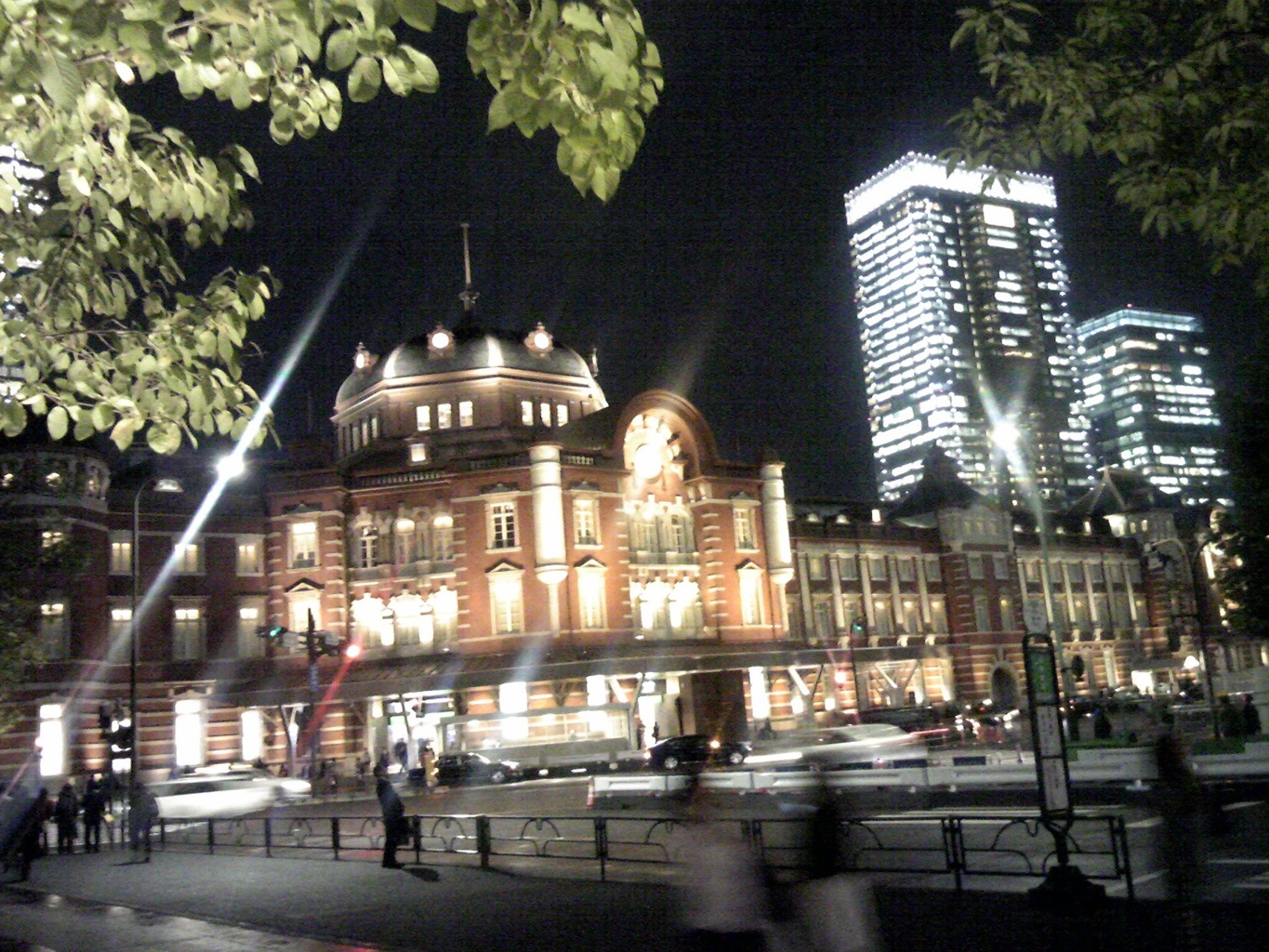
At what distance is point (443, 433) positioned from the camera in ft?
191

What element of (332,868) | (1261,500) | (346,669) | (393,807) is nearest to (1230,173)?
(393,807)

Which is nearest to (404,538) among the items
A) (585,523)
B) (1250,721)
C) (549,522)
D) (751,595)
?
(549,522)

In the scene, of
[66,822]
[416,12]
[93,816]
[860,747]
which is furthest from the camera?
[860,747]

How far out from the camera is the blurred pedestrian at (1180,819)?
10945 mm

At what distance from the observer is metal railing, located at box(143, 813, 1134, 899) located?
14.7 metres

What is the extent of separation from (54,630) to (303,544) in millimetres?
9966

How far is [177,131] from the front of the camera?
7066mm

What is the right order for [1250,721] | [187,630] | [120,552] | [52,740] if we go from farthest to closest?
[187,630], [120,552], [52,740], [1250,721]

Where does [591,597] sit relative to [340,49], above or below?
above

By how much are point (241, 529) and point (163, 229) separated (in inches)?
1790

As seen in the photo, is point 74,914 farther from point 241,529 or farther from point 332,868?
point 241,529

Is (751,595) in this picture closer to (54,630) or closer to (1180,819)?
(54,630)

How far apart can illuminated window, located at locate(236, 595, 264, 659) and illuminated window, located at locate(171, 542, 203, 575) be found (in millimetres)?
2223

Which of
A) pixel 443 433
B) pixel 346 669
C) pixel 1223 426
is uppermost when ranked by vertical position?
pixel 443 433
